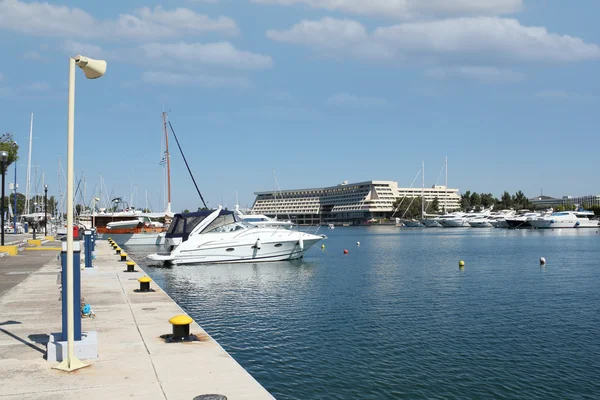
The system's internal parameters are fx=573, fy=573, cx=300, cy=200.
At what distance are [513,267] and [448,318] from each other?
72.0 ft

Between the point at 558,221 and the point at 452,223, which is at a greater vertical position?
the point at 558,221

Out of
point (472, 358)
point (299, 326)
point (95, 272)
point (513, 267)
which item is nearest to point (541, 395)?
point (472, 358)

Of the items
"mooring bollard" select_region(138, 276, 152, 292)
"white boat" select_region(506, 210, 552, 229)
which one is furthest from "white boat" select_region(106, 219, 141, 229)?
"white boat" select_region(506, 210, 552, 229)

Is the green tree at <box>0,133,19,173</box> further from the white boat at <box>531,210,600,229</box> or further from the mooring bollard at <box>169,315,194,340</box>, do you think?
the white boat at <box>531,210,600,229</box>

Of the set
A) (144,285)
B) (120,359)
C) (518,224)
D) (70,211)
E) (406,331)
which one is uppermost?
(70,211)

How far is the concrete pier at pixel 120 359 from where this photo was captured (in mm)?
8438

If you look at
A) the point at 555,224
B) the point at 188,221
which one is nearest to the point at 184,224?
the point at 188,221

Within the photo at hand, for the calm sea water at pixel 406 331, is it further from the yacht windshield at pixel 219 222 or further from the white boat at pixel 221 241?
the yacht windshield at pixel 219 222

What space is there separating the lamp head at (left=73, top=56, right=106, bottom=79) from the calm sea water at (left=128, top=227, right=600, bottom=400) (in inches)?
270

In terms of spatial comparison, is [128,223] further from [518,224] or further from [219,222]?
[518,224]

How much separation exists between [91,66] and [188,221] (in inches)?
1215

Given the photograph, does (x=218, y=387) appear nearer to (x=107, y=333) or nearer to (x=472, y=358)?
(x=107, y=333)

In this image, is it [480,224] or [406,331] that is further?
[480,224]

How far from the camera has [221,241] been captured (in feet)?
129
